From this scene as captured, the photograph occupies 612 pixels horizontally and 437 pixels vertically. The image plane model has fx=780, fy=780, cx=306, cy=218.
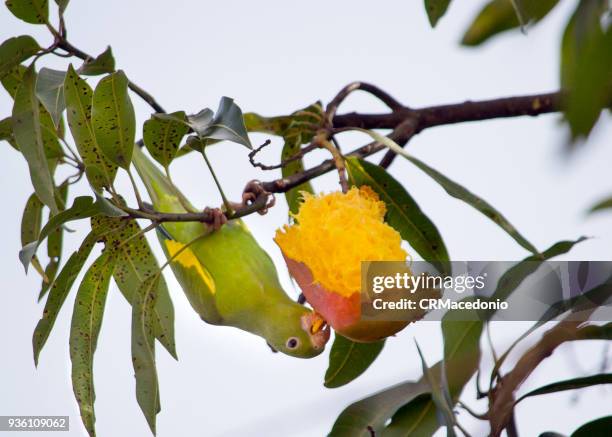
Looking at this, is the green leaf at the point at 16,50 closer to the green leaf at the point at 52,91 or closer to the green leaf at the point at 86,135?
the green leaf at the point at 52,91

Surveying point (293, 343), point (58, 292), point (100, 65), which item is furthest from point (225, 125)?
point (293, 343)

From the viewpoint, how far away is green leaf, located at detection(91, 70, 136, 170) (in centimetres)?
133

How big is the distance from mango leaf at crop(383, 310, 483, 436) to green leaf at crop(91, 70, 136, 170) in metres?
0.64

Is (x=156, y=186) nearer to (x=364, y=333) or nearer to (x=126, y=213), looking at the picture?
(x=126, y=213)

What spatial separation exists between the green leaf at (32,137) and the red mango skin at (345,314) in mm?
477

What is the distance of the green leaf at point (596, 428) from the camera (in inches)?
46.2

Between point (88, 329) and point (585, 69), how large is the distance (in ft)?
4.17

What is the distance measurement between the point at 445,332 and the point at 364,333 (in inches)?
6.5

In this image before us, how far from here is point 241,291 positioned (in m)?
1.69

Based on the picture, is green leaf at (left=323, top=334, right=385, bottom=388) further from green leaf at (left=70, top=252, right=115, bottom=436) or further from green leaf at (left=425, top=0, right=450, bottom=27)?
green leaf at (left=425, top=0, right=450, bottom=27)

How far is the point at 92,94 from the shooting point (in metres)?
1.39

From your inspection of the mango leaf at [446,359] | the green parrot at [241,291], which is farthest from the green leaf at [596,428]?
the green parrot at [241,291]

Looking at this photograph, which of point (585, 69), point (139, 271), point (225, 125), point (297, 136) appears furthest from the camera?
point (297, 136)

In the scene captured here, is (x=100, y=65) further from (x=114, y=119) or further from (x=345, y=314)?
(x=345, y=314)
